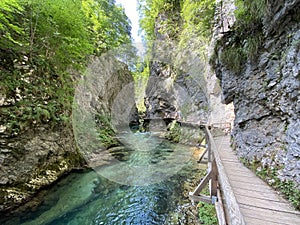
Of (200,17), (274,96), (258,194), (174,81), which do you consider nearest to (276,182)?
(258,194)

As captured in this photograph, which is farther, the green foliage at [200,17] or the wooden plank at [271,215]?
the green foliage at [200,17]

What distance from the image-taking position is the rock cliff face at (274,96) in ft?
8.30

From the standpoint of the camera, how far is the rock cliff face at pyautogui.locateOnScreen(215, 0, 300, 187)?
253 centimetres

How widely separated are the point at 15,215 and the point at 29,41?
5.97 m

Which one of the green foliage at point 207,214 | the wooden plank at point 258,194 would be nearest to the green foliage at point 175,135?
the green foliage at point 207,214

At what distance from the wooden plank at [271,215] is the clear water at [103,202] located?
2.82m

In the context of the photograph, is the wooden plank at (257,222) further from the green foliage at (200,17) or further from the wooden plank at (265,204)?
the green foliage at (200,17)

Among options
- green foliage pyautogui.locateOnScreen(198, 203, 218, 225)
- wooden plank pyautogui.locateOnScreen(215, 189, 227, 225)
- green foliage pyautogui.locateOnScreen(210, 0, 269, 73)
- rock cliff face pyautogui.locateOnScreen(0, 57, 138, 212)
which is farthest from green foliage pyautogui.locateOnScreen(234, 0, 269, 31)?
rock cliff face pyautogui.locateOnScreen(0, 57, 138, 212)

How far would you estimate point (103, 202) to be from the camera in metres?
5.11

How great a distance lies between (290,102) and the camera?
267 centimetres

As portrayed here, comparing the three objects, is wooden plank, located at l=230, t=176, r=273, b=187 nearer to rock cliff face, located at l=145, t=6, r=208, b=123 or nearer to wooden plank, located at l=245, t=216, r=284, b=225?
wooden plank, located at l=245, t=216, r=284, b=225

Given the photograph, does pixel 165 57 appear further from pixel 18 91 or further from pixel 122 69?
pixel 18 91

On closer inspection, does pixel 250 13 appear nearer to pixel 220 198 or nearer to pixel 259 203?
pixel 259 203

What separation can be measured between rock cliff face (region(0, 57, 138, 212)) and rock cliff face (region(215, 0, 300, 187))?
20.8 ft
